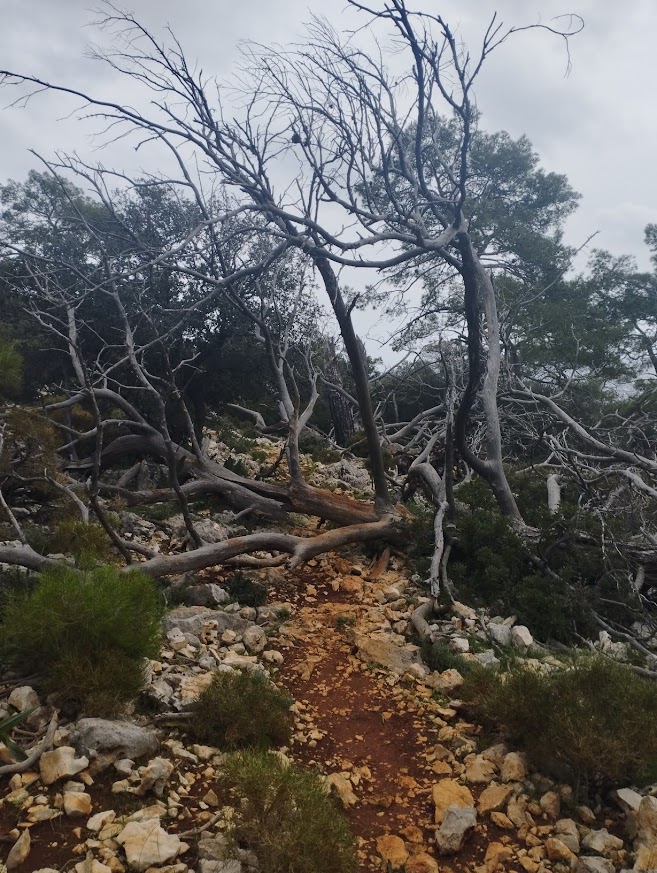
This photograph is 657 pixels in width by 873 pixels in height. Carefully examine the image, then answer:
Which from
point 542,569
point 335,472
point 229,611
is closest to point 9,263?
point 335,472

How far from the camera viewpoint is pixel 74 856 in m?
2.26

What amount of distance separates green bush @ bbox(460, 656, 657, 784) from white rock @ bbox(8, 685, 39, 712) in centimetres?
262

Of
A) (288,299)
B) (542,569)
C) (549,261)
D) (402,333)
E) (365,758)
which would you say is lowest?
(365,758)

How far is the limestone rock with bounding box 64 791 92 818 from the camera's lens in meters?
A: 2.46

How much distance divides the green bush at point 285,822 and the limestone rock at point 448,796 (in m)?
0.60

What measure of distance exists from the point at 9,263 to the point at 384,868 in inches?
507

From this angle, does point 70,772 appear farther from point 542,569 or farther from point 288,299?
point 288,299

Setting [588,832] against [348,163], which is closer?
[588,832]

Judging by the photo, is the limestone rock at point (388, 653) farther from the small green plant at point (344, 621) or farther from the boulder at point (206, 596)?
the boulder at point (206, 596)

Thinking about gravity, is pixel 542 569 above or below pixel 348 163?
below

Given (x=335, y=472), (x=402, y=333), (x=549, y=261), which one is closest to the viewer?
(x=402, y=333)

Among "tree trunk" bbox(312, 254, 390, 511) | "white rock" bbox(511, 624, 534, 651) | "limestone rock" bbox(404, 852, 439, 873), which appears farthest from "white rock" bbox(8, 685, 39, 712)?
"tree trunk" bbox(312, 254, 390, 511)

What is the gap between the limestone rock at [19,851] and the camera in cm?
220

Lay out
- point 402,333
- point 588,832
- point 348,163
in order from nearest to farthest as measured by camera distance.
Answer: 1. point 588,832
2. point 348,163
3. point 402,333
